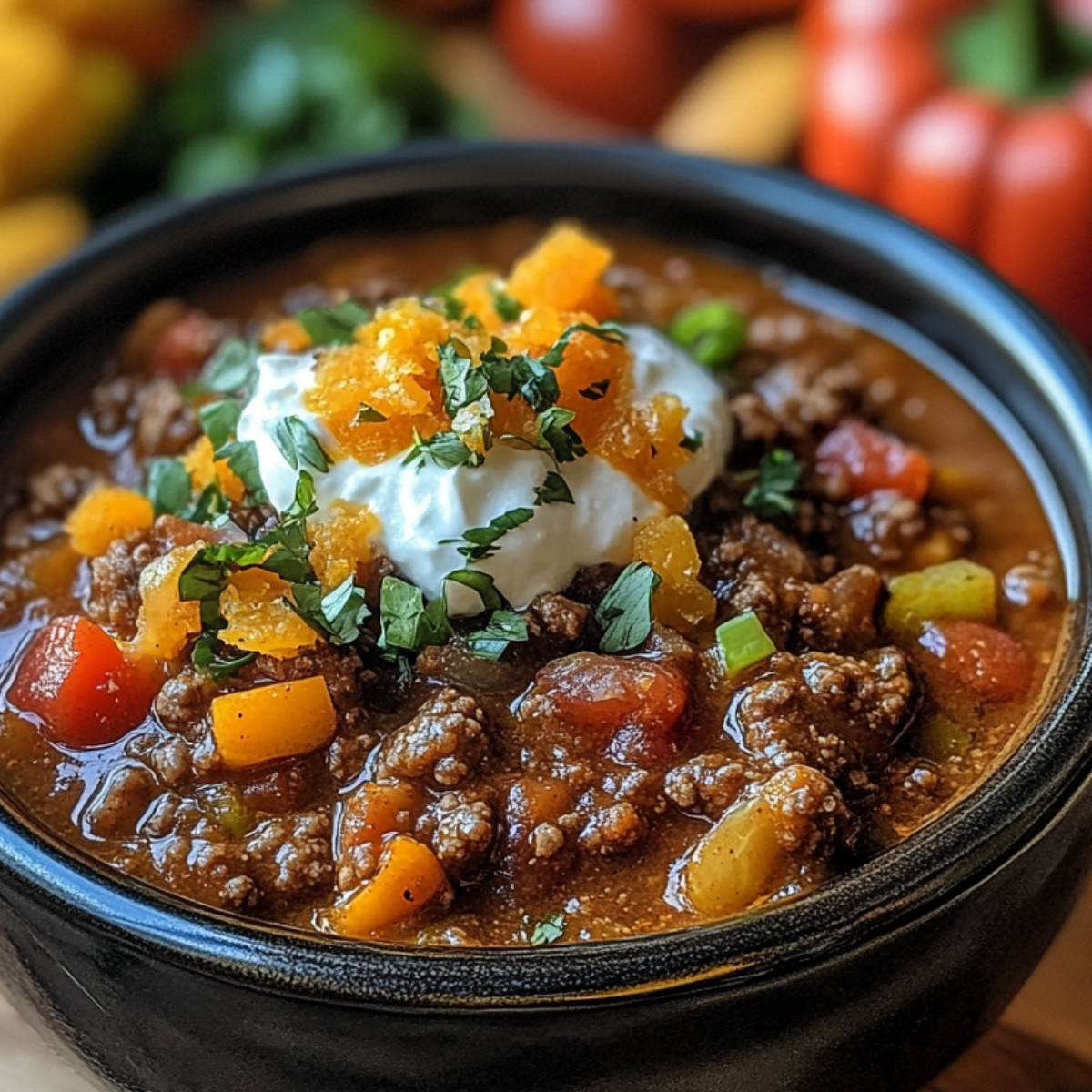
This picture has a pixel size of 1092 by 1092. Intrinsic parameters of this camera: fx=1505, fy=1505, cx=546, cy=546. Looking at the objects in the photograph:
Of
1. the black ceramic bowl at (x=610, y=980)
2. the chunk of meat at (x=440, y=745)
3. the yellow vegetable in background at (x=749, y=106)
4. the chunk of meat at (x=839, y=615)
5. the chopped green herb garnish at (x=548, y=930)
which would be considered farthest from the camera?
the yellow vegetable in background at (x=749, y=106)

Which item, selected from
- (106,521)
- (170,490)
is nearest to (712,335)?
(170,490)

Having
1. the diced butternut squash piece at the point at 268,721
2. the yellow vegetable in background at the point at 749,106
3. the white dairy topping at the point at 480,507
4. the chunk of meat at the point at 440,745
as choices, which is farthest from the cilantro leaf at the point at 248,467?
the yellow vegetable in background at the point at 749,106

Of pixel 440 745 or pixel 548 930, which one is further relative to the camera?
pixel 440 745

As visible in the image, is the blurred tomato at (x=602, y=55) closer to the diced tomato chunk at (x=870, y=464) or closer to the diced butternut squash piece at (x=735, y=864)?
the diced tomato chunk at (x=870, y=464)

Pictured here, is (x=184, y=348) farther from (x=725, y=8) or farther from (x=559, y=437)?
(x=725, y=8)

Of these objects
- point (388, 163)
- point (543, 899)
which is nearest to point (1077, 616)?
point (543, 899)

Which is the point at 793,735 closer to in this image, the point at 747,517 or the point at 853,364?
the point at 747,517
